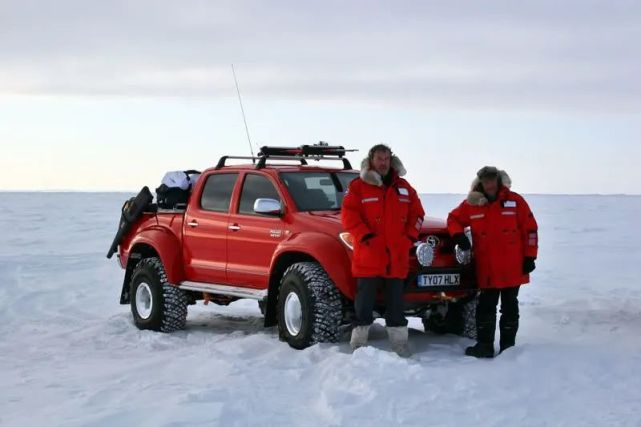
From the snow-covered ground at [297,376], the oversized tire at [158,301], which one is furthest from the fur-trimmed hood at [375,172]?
the oversized tire at [158,301]

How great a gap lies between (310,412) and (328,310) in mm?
2191


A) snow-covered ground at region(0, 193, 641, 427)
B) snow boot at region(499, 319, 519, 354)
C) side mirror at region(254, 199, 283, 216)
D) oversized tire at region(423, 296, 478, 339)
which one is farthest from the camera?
oversized tire at region(423, 296, 478, 339)

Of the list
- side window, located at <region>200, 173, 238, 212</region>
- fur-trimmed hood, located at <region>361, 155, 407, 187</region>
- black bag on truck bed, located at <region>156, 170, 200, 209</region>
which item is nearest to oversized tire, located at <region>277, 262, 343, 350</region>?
fur-trimmed hood, located at <region>361, 155, 407, 187</region>

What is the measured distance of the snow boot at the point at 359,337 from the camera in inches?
322

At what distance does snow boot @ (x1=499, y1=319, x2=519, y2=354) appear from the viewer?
27.9 feet

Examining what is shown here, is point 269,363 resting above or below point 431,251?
below

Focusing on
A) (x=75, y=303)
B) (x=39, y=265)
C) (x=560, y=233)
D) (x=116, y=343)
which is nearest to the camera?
(x=116, y=343)

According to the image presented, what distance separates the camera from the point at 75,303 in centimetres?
1405

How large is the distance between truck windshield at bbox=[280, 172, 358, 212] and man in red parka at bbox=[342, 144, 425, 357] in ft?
3.68

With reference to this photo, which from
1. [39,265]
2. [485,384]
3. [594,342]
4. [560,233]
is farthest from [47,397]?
[560,233]

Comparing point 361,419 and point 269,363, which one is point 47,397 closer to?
point 269,363

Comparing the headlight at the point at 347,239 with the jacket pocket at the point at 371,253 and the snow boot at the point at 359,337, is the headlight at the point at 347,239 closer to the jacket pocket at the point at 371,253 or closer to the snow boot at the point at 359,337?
the jacket pocket at the point at 371,253

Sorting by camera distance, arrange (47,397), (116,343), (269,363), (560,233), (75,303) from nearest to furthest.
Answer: (47,397) → (269,363) → (116,343) → (75,303) → (560,233)

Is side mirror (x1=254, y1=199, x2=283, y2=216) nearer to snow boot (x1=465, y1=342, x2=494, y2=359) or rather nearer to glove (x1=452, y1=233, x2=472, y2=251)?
glove (x1=452, y1=233, x2=472, y2=251)
